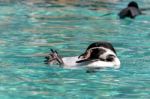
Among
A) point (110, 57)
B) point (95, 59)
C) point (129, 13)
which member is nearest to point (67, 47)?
point (95, 59)

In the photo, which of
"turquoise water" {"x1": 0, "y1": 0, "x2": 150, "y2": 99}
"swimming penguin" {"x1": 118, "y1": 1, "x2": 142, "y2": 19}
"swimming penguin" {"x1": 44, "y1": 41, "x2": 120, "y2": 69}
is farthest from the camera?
"swimming penguin" {"x1": 118, "y1": 1, "x2": 142, "y2": 19}

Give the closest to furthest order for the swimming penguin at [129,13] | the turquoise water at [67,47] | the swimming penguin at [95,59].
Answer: the turquoise water at [67,47], the swimming penguin at [95,59], the swimming penguin at [129,13]

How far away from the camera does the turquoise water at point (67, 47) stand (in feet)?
33.5

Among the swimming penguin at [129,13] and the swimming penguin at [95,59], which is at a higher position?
the swimming penguin at [129,13]

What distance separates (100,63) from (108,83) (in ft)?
3.32

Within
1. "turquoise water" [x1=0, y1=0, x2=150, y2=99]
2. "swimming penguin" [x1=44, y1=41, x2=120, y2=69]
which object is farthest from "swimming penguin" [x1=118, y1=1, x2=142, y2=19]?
"swimming penguin" [x1=44, y1=41, x2=120, y2=69]

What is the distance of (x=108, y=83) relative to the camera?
10.7 m

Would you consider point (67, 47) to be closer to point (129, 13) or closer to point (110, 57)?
point (110, 57)

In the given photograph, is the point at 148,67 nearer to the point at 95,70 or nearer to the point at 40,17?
the point at 95,70

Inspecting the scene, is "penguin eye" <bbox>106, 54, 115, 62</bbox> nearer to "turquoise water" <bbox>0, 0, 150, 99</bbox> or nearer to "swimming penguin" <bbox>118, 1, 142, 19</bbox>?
"turquoise water" <bbox>0, 0, 150, 99</bbox>

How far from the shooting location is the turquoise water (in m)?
10.2

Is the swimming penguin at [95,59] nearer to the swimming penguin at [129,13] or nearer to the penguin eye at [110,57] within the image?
the penguin eye at [110,57]

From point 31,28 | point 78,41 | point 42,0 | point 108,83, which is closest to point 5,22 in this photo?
point 31,28

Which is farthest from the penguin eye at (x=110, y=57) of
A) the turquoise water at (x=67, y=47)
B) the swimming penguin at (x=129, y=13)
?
the swimming penguin at (x=129, y=13)
